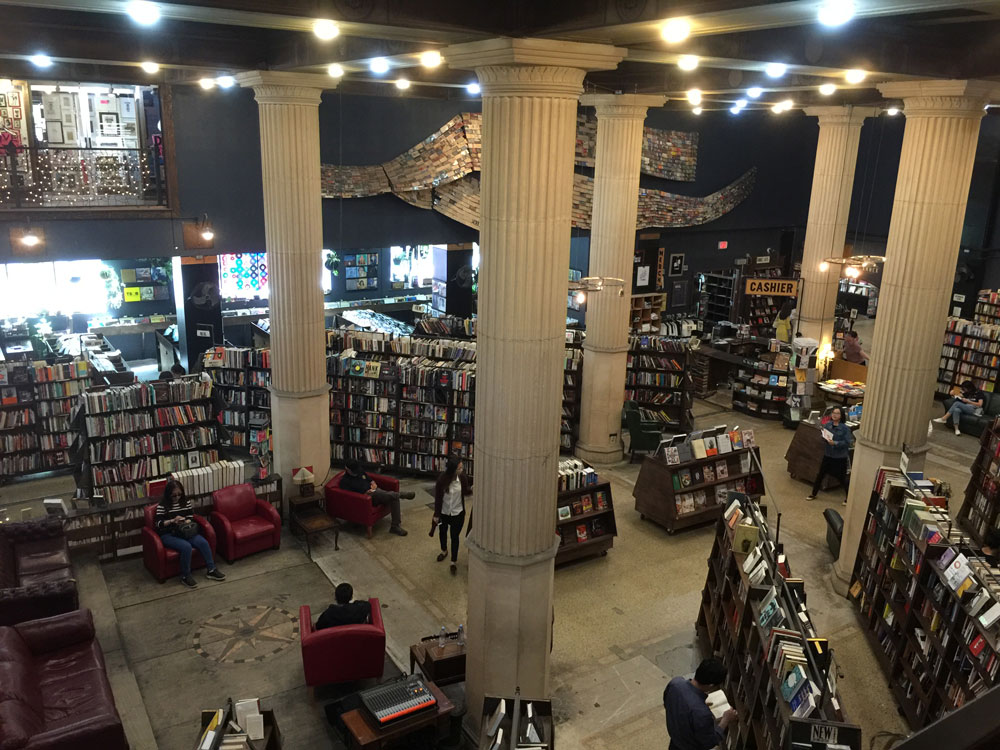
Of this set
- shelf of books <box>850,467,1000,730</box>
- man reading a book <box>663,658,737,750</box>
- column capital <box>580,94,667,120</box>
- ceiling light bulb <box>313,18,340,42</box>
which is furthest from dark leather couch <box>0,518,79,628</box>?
column capital <box>580,94,667,120</box>

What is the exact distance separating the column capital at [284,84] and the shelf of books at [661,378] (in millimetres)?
6528

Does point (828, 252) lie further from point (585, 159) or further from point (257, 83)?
point (257, 83)

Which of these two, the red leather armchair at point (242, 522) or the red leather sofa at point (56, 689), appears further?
the red leather armchair at point (242, 522)

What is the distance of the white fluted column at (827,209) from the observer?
45.2 feet

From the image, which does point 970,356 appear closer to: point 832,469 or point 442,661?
point 832,469

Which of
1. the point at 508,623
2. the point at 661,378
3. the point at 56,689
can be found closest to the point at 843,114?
the point at 661,378

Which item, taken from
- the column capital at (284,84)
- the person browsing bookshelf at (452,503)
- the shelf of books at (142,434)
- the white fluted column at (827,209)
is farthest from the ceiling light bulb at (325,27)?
the white fluted column at (827,209)

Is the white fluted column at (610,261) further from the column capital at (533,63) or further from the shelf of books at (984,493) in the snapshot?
the column capital at (533,63)

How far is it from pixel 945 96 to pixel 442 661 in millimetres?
6687

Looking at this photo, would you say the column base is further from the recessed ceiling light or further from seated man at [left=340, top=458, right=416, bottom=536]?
the recessed ceiling light

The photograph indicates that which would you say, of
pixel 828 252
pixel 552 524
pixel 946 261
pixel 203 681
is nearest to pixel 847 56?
pixel 946 261

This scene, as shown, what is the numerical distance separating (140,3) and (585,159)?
13326 millimetres

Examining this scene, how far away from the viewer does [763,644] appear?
5809 millimetres

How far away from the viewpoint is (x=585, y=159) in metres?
17.4
